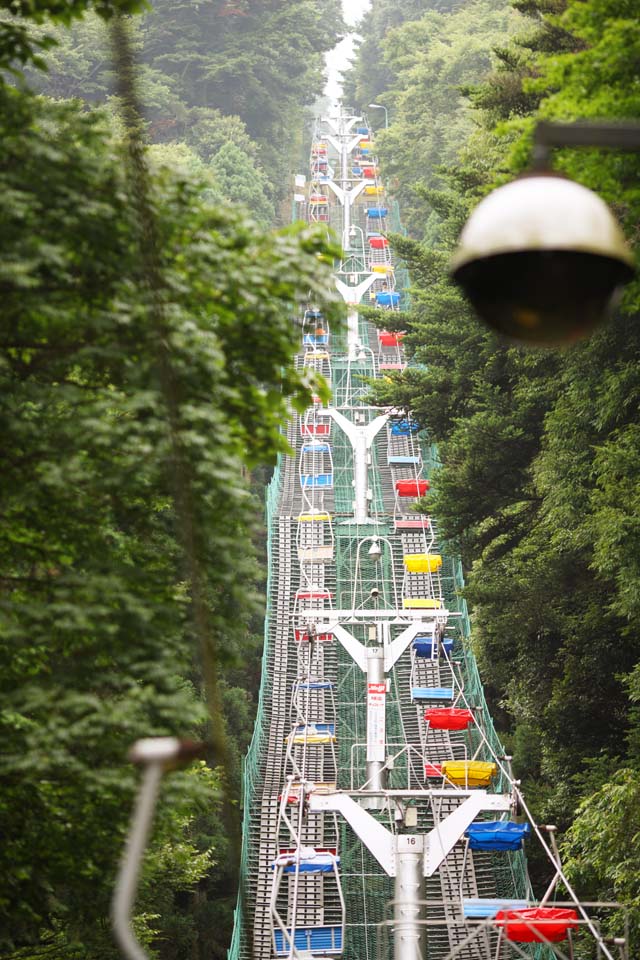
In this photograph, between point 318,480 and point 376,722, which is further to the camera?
point 318,480

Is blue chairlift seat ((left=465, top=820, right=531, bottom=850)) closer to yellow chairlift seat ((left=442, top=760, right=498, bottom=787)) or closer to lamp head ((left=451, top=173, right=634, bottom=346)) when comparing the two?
yellow chairlift seat ((left=442, top=760, right=498, bottom=787))

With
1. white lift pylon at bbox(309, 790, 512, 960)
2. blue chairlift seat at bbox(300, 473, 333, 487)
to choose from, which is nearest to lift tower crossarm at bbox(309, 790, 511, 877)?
white lift pylon at bbox(309, 790, 512, 960)

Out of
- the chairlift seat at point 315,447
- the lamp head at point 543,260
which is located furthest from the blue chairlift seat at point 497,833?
→ the chairlift seat at point 315,447

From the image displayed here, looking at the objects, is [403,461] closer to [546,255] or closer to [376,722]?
[376,722]

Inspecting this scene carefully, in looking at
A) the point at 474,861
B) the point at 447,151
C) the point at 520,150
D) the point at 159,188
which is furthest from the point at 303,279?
the point at 447,151

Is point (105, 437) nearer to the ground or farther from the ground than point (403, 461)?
nearer to the ground

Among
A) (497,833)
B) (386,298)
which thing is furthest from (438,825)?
(386,298)
